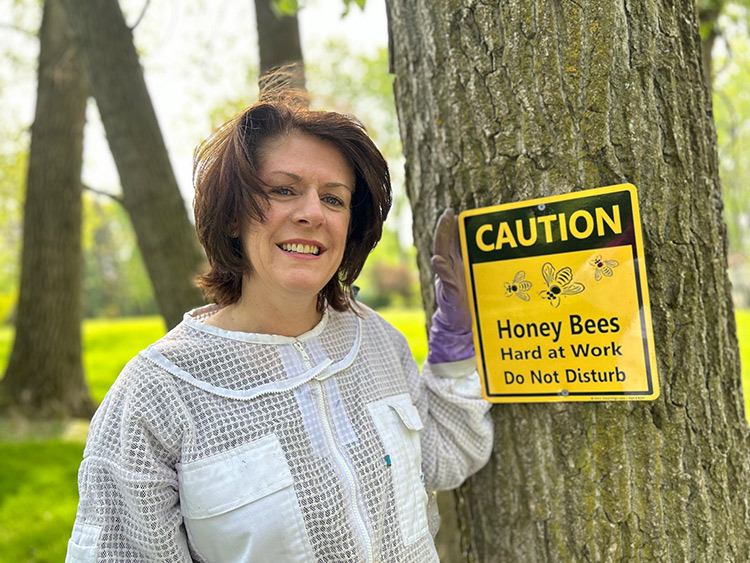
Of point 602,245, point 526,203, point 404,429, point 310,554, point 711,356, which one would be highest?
point 526,203

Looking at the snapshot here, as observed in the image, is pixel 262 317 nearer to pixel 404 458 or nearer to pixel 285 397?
pixel 285 397

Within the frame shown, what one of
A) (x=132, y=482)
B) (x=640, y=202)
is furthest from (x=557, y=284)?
(x=132, y=482)

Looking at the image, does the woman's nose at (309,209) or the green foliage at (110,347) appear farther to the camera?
the green foliage at (110,347)

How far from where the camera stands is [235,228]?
5.08 feet

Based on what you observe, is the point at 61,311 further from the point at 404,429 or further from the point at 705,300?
the point at 705,300

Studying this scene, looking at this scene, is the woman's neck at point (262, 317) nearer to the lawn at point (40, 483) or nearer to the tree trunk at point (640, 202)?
the tree trunk at point (640, 202)

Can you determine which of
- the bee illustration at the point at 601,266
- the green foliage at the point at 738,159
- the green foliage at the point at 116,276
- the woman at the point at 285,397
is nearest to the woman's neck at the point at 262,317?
the woman at the point at 285,397

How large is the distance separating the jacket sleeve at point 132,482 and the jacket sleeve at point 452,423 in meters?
0.69

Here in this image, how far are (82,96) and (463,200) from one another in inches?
255

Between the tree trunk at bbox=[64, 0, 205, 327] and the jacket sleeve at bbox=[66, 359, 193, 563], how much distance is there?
6.87 feet

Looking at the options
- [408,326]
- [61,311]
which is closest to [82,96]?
[61,311]

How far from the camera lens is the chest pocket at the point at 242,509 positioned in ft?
4.32

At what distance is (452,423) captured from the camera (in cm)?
170

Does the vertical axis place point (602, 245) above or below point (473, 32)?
below
